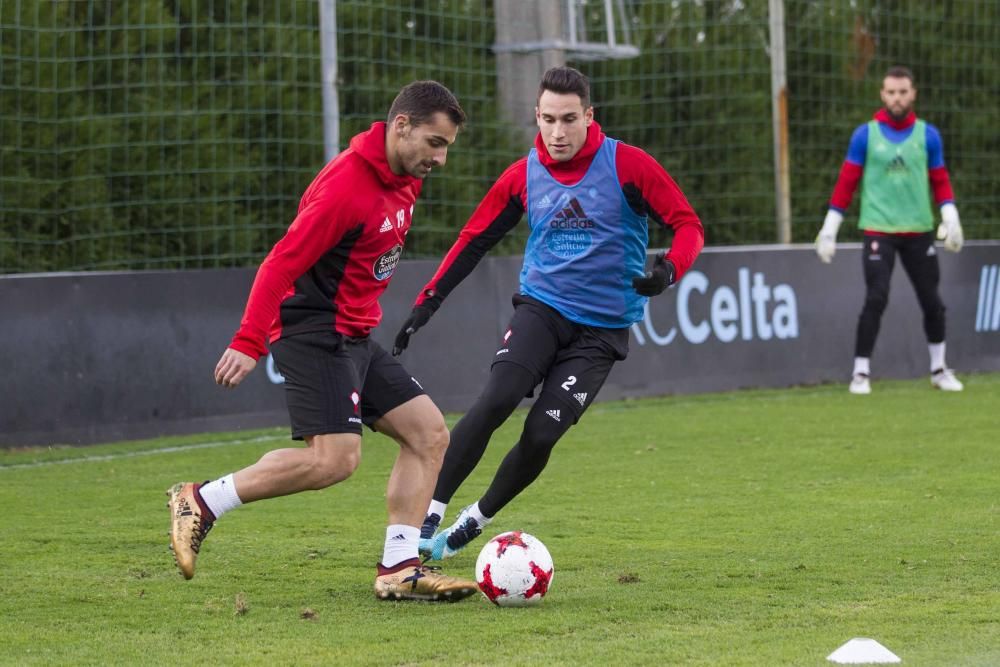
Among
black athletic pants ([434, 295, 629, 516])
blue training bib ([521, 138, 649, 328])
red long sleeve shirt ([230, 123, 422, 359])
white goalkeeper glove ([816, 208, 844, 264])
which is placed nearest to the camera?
red long sleeve shirt ([230, 123, 422, 359])

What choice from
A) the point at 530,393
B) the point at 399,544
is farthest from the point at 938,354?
the point at 399,544

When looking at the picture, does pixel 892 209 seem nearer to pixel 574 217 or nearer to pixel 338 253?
pixel 574 217

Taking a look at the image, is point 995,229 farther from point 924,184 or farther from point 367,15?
point 367,15

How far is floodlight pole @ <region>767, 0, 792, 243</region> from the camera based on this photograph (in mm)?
14656

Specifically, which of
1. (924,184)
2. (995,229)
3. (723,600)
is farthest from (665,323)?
(723,600)

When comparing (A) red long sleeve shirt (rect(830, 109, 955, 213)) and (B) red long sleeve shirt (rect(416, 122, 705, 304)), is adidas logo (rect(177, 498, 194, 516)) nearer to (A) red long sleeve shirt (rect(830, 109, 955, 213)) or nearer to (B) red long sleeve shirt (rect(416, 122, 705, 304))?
(B) red long sleeve shirt (rect(416, 122, 705, 304))

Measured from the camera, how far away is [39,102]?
36.1ft

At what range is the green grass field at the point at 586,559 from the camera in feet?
16.2

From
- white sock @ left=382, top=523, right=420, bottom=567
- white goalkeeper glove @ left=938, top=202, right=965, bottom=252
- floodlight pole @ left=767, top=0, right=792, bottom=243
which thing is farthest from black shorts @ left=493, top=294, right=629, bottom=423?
floodlight pole @ left=767, top=0, right=792, bottom=243

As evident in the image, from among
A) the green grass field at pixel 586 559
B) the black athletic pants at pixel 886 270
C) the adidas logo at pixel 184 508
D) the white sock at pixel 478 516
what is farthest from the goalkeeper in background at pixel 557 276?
the black athletic pants at pixel 886 270

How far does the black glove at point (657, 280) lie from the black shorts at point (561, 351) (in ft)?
1.40

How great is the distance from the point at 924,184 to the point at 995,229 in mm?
5420

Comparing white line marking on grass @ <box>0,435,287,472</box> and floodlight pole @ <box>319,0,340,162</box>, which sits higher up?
floodlight pole @ <box>319,0,340,162</box>

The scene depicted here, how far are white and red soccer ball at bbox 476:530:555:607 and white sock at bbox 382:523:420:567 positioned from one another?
0.30 meters
